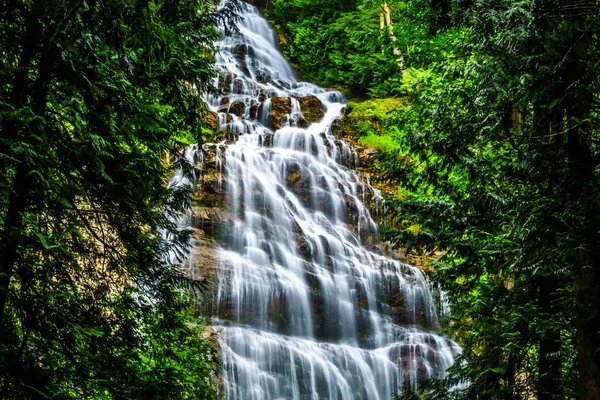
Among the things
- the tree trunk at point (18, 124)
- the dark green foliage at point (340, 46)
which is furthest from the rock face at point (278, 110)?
the tree trunk at point (18, 124)

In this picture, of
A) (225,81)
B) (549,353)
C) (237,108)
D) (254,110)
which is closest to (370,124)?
(254,110)

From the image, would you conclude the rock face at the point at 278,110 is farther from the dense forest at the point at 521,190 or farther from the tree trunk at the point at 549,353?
the tree trunk at the point at 549,353

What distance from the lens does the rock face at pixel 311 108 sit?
75.2ft

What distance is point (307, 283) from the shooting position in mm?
14992

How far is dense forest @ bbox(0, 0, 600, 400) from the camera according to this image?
155 inches

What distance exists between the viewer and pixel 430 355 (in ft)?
45.2

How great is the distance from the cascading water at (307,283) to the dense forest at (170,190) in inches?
211

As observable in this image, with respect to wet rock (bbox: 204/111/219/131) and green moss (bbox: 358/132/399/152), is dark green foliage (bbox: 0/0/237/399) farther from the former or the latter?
green moss (bbox: 358/132/399/152)

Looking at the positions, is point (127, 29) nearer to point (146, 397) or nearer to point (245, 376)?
point (146, 397)

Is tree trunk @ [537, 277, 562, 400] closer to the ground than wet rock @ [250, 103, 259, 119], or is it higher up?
closer to the ground

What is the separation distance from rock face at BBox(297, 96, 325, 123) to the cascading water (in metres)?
1.04

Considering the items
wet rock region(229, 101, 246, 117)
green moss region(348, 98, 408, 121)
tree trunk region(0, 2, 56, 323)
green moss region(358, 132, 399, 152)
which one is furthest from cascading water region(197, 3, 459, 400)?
tree trunk region(0, 2, 56, 323)

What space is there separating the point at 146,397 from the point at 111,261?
1258 mm

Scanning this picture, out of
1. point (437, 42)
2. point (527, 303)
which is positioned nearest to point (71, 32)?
point (527, 303)
